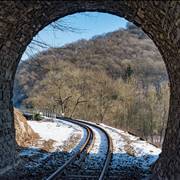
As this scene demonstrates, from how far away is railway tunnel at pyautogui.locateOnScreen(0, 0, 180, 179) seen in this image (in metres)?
6.55

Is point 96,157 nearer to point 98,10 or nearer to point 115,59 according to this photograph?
point 98,10

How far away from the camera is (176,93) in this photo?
7.33 metres

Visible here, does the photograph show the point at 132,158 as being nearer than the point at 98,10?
No

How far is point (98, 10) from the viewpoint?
8773 millimetres

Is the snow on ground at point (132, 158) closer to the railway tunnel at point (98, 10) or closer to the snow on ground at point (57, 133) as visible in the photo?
the railway tunnel at point (98, 10)

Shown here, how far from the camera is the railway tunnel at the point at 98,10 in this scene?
6.55 m

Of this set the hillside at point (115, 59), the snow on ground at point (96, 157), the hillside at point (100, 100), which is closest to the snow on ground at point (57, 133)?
the snow on ground at point (96, 157)

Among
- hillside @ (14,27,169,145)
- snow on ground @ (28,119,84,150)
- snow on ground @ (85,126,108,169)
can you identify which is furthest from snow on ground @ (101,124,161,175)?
hillside @ (14,27,169,145)

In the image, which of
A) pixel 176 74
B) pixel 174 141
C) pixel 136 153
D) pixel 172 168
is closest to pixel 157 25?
pixel 176 74

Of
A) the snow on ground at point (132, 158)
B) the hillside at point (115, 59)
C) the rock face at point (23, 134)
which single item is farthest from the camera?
the hillside at point (115, 59)

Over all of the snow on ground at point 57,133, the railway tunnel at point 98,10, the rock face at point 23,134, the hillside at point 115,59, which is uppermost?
the hillside at point 115,59

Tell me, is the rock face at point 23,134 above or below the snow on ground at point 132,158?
above

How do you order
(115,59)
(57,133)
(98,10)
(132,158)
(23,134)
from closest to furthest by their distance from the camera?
(98,10) → (132,158) → (23,134) → (57,133) → (115,59)

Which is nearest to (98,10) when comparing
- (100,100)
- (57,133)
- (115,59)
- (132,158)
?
(132,158)
